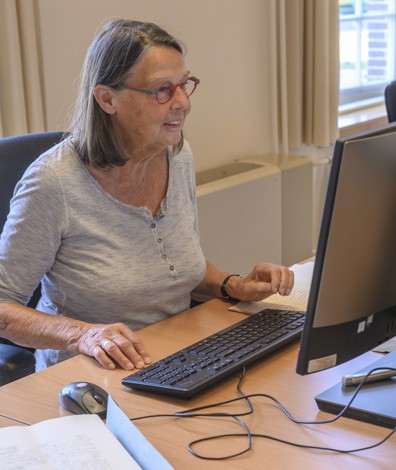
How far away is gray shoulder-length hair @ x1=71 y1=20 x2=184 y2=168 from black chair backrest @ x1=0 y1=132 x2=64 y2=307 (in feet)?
0.56

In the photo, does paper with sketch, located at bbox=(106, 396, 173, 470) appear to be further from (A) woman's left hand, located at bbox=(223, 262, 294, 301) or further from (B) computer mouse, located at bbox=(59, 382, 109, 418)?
(A) woman's left hand, located at bbox=(223, 262, 294, 301)

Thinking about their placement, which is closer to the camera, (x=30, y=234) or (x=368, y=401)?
(x=368, y=401)

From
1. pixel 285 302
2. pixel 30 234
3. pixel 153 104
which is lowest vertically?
pixel 285 302

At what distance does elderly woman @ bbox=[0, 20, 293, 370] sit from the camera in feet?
5.32

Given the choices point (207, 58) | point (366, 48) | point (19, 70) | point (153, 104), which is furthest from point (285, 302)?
point (366, 48)

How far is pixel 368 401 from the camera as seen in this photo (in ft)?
4.03

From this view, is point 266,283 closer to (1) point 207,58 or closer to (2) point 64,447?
(2) point 64,447

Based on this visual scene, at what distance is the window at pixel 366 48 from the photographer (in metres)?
4.42

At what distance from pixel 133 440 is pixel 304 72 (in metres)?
2.93

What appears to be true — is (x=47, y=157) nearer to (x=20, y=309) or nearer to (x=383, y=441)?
(x=20, y=309)

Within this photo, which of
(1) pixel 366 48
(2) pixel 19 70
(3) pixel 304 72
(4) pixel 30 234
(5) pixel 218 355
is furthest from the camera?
(1) pixel 366 48

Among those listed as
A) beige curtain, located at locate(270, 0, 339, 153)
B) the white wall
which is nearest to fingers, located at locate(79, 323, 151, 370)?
the white wall

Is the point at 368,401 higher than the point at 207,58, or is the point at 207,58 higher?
the point at 207,58

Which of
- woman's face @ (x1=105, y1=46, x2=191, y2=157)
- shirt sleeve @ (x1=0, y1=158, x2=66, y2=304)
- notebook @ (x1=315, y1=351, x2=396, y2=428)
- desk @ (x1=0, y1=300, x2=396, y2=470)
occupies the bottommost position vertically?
desk @ (x1=0, y1=300, x2=396, y2=470)
